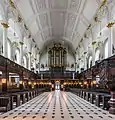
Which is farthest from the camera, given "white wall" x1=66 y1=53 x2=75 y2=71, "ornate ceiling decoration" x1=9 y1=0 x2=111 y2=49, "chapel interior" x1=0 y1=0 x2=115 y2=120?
"white wall" x1=66 y1=53 x2=75 y2=71

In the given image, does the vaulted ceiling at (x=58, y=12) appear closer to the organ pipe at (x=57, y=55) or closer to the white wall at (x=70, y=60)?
the organ pipe at (x=57, y=55)

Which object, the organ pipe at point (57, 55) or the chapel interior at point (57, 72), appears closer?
the chapel interior at point (57, 72)

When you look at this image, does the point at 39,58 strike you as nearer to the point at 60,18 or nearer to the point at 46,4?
the point at 60,18

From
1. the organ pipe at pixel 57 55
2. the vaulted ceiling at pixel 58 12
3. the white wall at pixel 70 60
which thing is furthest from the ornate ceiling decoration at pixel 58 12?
the white wall at pixel 70 60

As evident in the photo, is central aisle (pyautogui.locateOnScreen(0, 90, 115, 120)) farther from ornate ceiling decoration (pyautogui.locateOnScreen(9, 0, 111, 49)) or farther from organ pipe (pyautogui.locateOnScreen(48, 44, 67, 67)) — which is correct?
organ pipe (pyautogui.locateOnScreen(48, 44, 67, 67))

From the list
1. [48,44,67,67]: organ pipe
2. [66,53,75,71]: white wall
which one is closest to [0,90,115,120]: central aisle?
[48,44,67,67]: organ pipe

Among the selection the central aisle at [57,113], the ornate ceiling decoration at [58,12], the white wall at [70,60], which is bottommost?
the central aisle at [57,113]

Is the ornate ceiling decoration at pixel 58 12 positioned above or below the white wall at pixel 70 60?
above

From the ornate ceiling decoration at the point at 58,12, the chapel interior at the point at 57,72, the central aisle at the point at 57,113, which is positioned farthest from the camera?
the ornate ceiling decoration at the point at 58,12

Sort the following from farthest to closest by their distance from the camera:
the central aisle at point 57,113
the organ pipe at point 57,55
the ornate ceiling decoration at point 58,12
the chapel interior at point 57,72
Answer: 1. the organ pipe at point 57,55
2. the ornate ceiling decoration at point 58,12
3. the chapel interior at point 57,72
4. the central aisle at point 57,113

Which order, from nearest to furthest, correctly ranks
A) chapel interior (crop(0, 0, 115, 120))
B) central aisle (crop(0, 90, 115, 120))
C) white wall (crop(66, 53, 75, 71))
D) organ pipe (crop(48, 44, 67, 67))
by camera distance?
central aisle (crop(0, 90, 115, 120)) < chapel interior (crop(0, 0, 115, 120)) < organ pipe (crop(48, 44, 67, 67)) < white wall (crop(66, 53, 75, 71))

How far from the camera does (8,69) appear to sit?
1617cm

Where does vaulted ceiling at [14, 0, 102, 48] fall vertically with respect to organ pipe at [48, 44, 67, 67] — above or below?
above

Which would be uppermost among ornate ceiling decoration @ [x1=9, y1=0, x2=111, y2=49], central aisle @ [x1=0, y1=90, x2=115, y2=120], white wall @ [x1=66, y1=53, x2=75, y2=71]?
ornate ceiling decoration @ [x1=9, y1=0, x2=111, y2=49]
